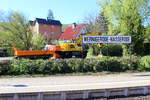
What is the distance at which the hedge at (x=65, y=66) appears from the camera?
47.6ft

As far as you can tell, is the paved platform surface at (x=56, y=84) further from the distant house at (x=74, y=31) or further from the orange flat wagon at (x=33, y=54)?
the distant house at (x=74, y=31)

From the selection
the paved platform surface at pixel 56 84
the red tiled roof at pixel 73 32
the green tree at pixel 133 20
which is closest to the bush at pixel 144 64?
the paved platform surface at pixel 56 84

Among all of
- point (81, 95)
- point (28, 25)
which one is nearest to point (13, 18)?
point (28, 25)

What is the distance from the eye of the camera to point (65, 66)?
50.7 ft

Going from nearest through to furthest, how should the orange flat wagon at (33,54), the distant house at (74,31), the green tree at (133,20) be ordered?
the orange flat wagon at (33,54) < the green tree at (133,20) < the distant house at (74,31)

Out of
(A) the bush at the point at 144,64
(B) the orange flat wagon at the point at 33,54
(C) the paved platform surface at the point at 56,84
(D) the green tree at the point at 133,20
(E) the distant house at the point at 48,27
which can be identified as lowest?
(C) the paved platform surface at the point at 56,84

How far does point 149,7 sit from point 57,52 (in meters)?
16.9

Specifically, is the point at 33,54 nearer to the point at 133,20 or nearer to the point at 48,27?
the point at 133,20

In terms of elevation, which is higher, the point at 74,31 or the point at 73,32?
the point at 74,31

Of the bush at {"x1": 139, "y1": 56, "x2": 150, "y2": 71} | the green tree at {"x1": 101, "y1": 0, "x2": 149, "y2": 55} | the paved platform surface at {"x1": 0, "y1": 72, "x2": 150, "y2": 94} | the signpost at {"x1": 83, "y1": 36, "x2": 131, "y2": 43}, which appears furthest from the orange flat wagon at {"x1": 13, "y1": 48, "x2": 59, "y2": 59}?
the paved platform surface at {"x1": 0, "y1": 72, "x2": 150, "y2": 94}

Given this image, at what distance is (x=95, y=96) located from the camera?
925 cm

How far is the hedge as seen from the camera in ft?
47.6

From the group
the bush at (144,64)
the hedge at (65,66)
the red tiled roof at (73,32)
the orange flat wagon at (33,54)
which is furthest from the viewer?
the red tiled roof at (73,32)

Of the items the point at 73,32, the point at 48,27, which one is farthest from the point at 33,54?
the point at 48,27
